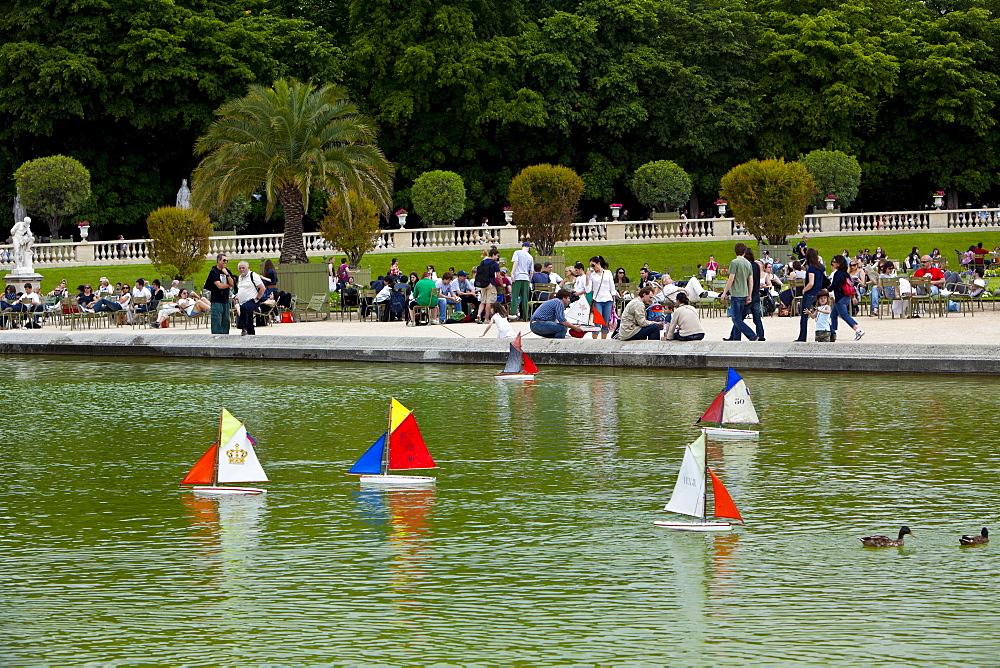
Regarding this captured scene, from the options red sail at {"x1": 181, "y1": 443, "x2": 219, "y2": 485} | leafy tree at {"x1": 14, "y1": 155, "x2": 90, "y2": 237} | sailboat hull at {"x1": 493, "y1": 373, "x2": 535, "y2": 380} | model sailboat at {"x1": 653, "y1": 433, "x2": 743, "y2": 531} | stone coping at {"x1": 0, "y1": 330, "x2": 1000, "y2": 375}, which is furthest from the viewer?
leafy tree at {"x1": 14, "y1": 155, "x2": 90, "y2": 237}

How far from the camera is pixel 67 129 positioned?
50.2m

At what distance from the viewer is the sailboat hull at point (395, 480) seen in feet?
38.0

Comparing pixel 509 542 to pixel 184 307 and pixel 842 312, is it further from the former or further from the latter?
pixel 184 307

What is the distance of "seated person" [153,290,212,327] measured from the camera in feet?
89.8

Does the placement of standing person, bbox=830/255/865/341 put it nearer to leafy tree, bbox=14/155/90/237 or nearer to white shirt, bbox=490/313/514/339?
white shirt, bbox=490/313/514/339

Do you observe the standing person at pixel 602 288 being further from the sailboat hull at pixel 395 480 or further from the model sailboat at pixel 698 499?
the model sailboat at pixel 698 499

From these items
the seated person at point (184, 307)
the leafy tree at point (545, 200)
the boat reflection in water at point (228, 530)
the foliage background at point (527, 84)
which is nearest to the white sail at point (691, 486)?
the boat reflection in water at point (228, 530)

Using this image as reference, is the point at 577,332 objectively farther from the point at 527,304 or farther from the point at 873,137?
the point at 873,137

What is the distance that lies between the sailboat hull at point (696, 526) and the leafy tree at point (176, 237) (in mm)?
25222

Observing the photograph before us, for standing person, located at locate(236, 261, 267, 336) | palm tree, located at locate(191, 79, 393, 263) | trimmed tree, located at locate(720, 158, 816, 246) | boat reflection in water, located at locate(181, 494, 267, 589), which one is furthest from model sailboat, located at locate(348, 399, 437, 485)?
trimmed tree, located at locate(720, 158, 816, 246)

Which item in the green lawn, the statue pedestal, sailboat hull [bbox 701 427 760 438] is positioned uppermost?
the green lawn

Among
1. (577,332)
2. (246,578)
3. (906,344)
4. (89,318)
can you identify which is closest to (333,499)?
(246,578)

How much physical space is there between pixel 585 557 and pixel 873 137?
4805 cm

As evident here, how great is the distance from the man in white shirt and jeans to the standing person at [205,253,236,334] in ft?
1.00
